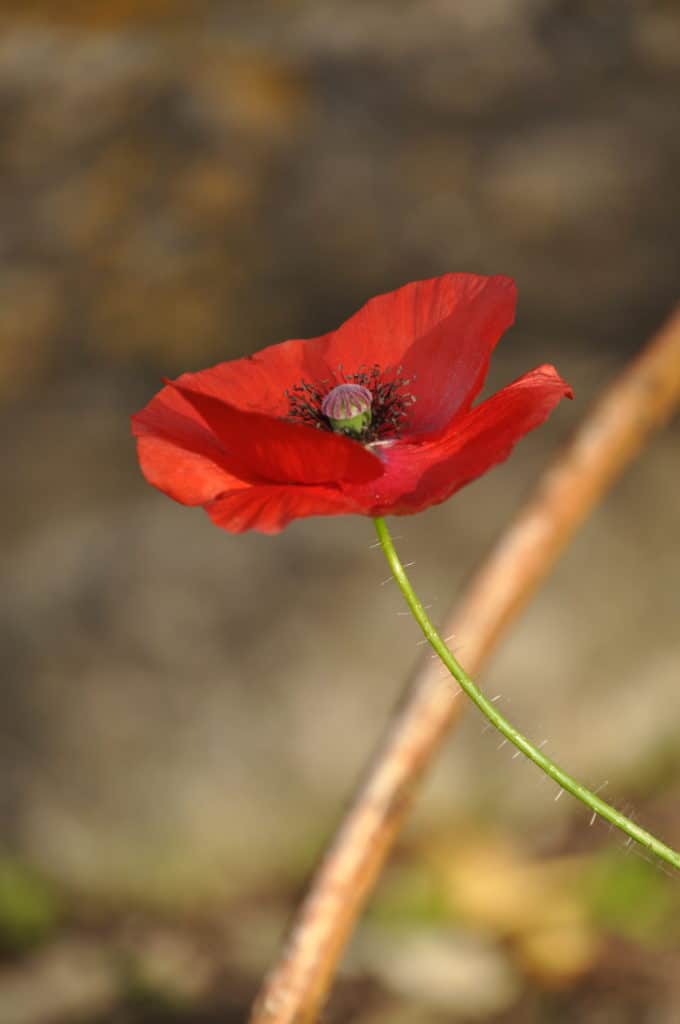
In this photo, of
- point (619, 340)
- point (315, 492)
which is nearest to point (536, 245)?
point (619, 340)

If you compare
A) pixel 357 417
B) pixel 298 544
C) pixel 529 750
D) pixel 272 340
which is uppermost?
pixel 272 340

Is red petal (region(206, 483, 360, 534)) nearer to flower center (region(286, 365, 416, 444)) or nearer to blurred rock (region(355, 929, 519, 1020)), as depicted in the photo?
flower center (region(286, 365, 416, 444))

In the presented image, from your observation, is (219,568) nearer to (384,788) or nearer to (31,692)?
(31,692)

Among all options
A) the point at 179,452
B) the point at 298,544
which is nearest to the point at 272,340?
the point at 298,544

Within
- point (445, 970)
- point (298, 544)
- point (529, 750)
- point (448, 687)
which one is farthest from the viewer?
point (298, 544)

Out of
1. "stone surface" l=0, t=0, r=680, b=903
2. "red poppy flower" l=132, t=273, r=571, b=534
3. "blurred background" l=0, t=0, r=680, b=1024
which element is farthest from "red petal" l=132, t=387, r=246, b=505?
"stone surface" l=0, t=0, r=680, b=903

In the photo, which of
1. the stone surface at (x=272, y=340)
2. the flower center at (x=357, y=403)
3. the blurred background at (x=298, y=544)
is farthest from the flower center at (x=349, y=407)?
the stone surface at (x=272, y=340)

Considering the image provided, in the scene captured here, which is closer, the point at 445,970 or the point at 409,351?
the point at 409,351

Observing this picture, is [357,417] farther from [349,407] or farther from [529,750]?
[529,750]
